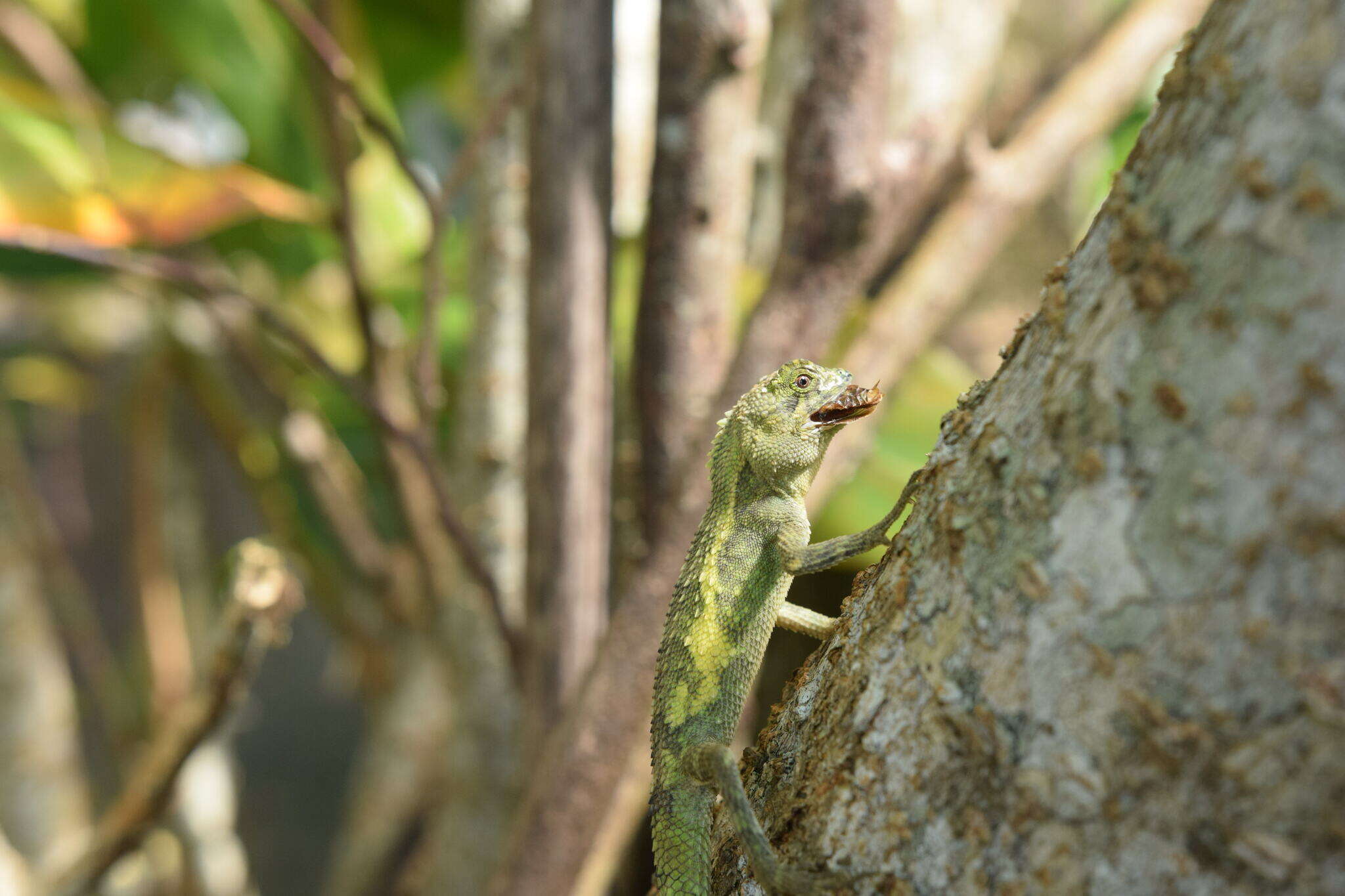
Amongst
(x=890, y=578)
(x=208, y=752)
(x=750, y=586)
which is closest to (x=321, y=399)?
(x=208, y=752)

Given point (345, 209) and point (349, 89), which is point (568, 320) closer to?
point (349, 89)

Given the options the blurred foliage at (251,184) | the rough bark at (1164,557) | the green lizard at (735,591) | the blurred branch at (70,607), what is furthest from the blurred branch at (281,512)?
the rough bark at (1164,557)

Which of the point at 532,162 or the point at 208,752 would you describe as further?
the point at 208,752

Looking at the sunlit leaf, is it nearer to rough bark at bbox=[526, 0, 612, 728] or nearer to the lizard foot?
rough bark at bbox=[526, 0, 612, 728]

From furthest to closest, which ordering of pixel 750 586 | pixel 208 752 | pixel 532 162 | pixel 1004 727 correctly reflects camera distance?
1. pixel 208 752
2. pixel 532 162
3. pixel 750 586
4. pixel 1004 727

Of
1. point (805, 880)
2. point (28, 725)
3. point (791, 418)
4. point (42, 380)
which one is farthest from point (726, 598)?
point (42, 380)

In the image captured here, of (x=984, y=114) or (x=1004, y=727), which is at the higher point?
(x=984, y=114)

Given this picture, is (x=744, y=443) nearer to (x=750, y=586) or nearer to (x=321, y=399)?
(x=750, y=586)
